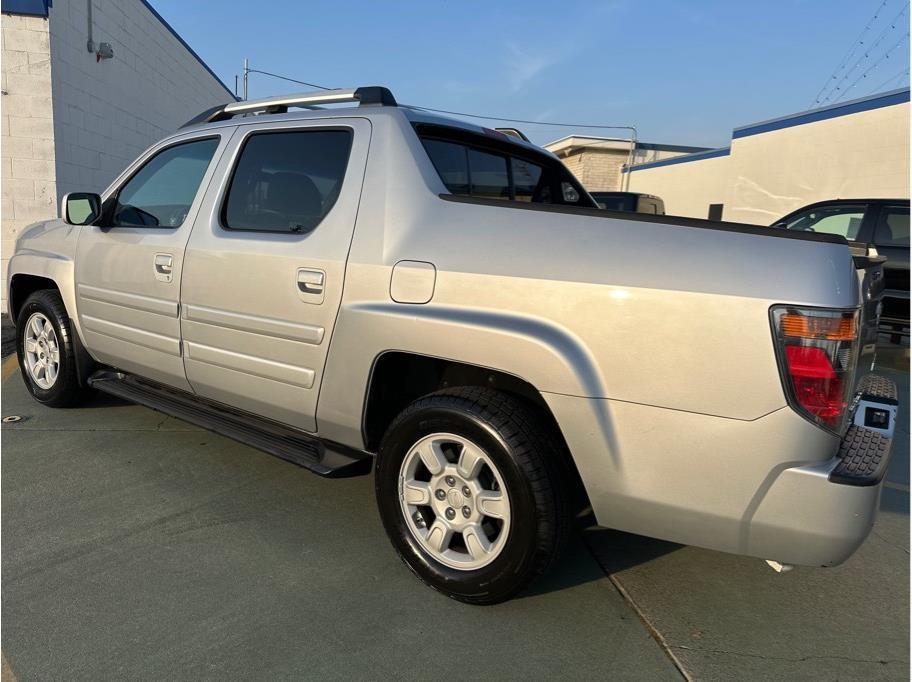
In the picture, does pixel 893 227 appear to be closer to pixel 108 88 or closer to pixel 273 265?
pixel 273 265

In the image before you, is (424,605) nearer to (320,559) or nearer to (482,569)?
(482,569)

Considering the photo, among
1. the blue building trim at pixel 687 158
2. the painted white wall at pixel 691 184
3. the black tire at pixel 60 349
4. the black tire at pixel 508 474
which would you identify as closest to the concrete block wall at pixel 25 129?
the black tire at pixel 60 349

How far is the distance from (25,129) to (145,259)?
18.3ft

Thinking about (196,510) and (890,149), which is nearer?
(196,510)

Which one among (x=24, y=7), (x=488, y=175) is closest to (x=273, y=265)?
(x=488, y=175)

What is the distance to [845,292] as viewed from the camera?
1.91 m

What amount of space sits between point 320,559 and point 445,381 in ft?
3.03

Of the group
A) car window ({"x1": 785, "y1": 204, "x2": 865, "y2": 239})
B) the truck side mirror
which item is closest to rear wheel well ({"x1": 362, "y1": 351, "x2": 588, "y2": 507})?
the truck side mirror

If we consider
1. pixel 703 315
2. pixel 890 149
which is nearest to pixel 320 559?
pixel 703 315

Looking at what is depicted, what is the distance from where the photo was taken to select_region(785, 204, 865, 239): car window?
8.65 metres

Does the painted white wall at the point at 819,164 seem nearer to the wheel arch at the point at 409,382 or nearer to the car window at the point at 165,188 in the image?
the wheel arch at the point at 409,382

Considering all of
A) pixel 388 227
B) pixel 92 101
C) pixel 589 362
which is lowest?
pixel 589 362

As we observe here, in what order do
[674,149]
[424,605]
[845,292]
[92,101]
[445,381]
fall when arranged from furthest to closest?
[674,149], [92,101], [445,381], [424,605], [845,292]

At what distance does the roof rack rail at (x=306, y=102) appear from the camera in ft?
9.66
